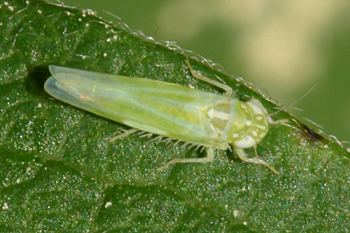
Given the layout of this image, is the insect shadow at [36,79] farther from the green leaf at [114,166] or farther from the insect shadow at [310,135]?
the insect shadow at [310,135]

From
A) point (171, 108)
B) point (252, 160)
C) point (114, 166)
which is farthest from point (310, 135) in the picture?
point (114, 166)

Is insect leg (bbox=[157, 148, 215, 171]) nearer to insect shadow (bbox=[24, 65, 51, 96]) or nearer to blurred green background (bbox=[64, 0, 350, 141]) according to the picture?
insect shadow (bbox=[24, 65, 51, 96])

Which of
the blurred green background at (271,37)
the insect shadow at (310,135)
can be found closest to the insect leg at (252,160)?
the insect shadow at (310,135)

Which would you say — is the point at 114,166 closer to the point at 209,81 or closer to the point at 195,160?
the point at 195,160

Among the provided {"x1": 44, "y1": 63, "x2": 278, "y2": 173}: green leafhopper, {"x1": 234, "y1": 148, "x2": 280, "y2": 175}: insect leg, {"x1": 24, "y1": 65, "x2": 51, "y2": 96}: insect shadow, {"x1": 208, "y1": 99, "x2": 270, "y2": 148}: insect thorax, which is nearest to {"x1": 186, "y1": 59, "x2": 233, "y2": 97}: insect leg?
{"x1": 44, "y1": 63, "x2": 278, "y2": 173}: green leafhopper

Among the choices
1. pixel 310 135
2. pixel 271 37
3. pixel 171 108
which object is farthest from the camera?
pixel 271 37

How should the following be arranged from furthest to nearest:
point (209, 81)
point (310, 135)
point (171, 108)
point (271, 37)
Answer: point (271, 37) → point (171, 108) → point (209, 81) → point (310, 135)
